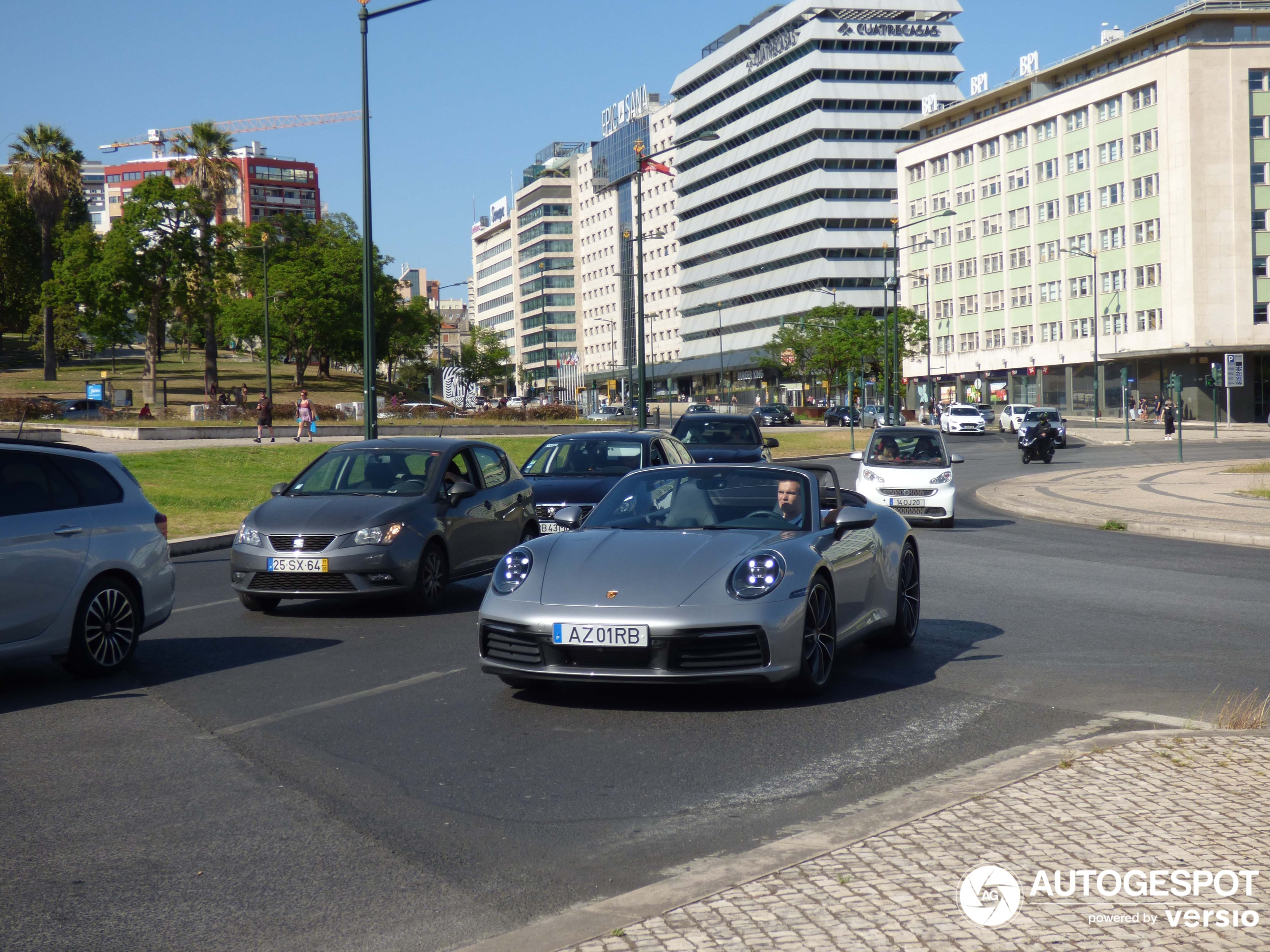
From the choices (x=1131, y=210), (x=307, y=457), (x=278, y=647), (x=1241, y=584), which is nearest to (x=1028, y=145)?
(x=1131, y=210)

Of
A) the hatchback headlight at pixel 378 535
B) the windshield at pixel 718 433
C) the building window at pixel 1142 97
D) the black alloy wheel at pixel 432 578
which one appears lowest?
→ the black alloy wheel at pixel 432 578

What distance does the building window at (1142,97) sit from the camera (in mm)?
82625

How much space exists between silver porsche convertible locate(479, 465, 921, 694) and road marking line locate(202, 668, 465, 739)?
2.81ft

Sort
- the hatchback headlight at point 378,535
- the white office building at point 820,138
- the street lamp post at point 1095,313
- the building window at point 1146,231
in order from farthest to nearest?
the white office building at point 820,138, the street lamp post at point 1095,313, the building window at point 1146,231, the hatchback headlight at point 378,535

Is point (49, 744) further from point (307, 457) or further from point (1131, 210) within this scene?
point (1131, 210)

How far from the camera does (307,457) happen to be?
116 feet

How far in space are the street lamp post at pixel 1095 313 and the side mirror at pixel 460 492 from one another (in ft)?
254

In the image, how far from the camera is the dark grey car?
10.9m

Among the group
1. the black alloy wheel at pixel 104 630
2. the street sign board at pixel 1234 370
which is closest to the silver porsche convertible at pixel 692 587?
the black alloy wheel at pixel 104 630

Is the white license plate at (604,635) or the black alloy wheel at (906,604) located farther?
the black alloy wheel at (906,604)

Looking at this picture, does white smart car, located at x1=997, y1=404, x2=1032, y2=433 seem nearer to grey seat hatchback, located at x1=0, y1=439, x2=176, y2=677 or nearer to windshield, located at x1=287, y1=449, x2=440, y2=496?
windshield, located at x1=287, y1=449, x2=440, y2=496

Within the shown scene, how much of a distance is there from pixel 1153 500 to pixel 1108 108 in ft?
230

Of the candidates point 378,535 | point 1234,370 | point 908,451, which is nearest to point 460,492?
point 378,535

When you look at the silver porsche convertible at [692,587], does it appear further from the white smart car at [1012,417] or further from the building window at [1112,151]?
the building window at [1112,151]
